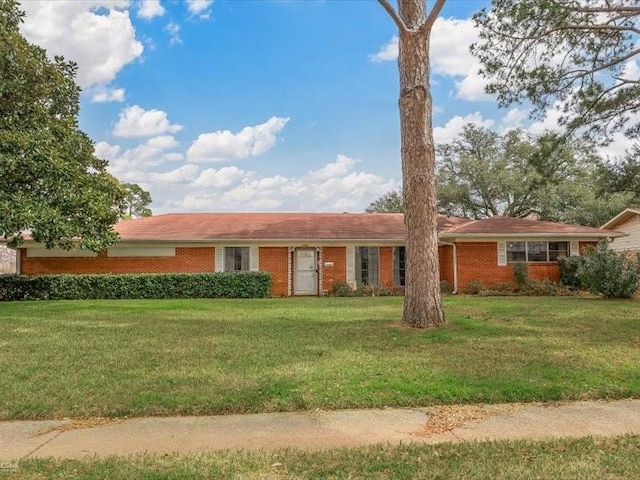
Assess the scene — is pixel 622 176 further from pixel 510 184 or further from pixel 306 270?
pixel 510 184

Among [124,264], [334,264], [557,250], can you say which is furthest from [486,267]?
[124,264]

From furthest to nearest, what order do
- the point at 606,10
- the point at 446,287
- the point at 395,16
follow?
the point at 446,287 < the point at 606,10 < the point at 395,16

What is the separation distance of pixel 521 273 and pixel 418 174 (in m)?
11.6

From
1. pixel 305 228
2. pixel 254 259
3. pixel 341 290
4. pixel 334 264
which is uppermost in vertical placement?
pixel 305 228

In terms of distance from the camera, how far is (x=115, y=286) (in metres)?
17.7

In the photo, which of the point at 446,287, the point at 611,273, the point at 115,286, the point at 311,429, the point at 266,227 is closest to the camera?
the point at 311,429

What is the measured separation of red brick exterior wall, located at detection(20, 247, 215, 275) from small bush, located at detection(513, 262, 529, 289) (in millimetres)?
11870

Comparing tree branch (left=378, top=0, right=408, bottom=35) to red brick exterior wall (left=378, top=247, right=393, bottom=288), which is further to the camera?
red brick exterior wall (left=378, top=247, right=393, bottom=288)

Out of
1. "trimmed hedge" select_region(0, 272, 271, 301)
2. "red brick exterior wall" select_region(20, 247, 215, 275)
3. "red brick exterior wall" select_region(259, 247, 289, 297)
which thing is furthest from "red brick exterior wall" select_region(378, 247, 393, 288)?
"red brick exterior wall" select_region(20, 247, 215, 275)

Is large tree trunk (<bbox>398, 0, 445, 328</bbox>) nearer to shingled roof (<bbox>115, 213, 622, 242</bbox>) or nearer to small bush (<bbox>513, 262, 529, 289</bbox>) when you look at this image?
shingled roof (<bbox>115, 213, 622, 242</bbox>)

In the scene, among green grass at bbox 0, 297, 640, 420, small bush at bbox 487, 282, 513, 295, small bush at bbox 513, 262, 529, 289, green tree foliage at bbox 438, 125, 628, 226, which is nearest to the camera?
green grass at bbox 0, 297, 640, 420

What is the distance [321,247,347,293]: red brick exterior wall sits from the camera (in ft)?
65.4

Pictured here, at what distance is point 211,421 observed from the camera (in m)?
4.71

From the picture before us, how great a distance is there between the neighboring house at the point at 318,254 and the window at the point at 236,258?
4 cm
